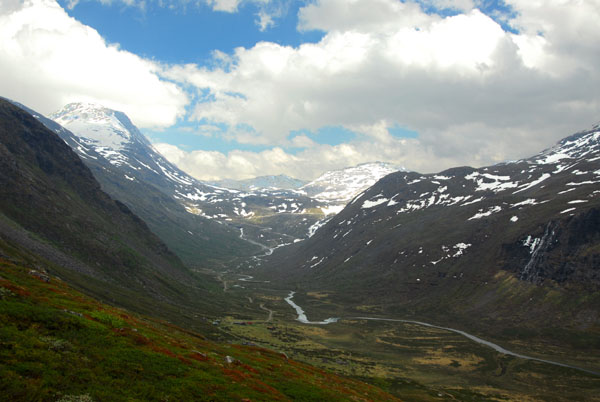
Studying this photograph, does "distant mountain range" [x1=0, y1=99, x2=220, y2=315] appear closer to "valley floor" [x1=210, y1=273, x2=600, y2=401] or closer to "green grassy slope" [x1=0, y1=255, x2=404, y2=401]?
"valley floor" [x1=210, y1=273, x2=600, y2=401]

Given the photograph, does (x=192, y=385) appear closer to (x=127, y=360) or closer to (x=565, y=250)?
(x=127, y=360)

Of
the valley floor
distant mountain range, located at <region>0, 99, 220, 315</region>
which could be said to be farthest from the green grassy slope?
distant mountain range, located at <region>0, 99, 220, 315</region>

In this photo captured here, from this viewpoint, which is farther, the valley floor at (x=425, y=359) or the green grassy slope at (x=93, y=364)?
the valley floor at (x=425, y=359)

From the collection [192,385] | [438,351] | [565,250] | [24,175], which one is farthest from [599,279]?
[24,175]

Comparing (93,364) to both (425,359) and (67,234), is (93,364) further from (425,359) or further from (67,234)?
(67,234)

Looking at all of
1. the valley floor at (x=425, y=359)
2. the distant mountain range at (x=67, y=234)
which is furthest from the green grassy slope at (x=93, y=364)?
the distant mountain range at (x=67, y=234)

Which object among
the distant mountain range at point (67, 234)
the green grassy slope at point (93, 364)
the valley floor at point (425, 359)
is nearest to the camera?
the green grassy slope at point (93, 364)

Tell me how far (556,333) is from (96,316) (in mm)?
181593

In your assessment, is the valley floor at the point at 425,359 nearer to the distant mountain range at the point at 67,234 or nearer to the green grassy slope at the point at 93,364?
the distant mountain range at the point at 67,234

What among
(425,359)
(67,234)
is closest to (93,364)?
(425,359)

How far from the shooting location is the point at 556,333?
515 feet

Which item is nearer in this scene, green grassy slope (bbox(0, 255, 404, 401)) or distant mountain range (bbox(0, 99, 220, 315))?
green grassy slope (bbox(0, 255, 404, 401))

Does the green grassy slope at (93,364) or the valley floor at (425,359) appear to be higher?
the green grassy slope at (93,364)

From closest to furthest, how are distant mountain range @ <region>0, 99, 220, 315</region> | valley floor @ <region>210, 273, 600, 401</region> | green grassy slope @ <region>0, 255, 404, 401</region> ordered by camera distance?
green grassy slope @ <region>0, 255, 404, 401</region> < valley floor @ <region>210, 273, 600, 401</region> < distant mountain range @ <region>0, 99, 220, 315</region>
